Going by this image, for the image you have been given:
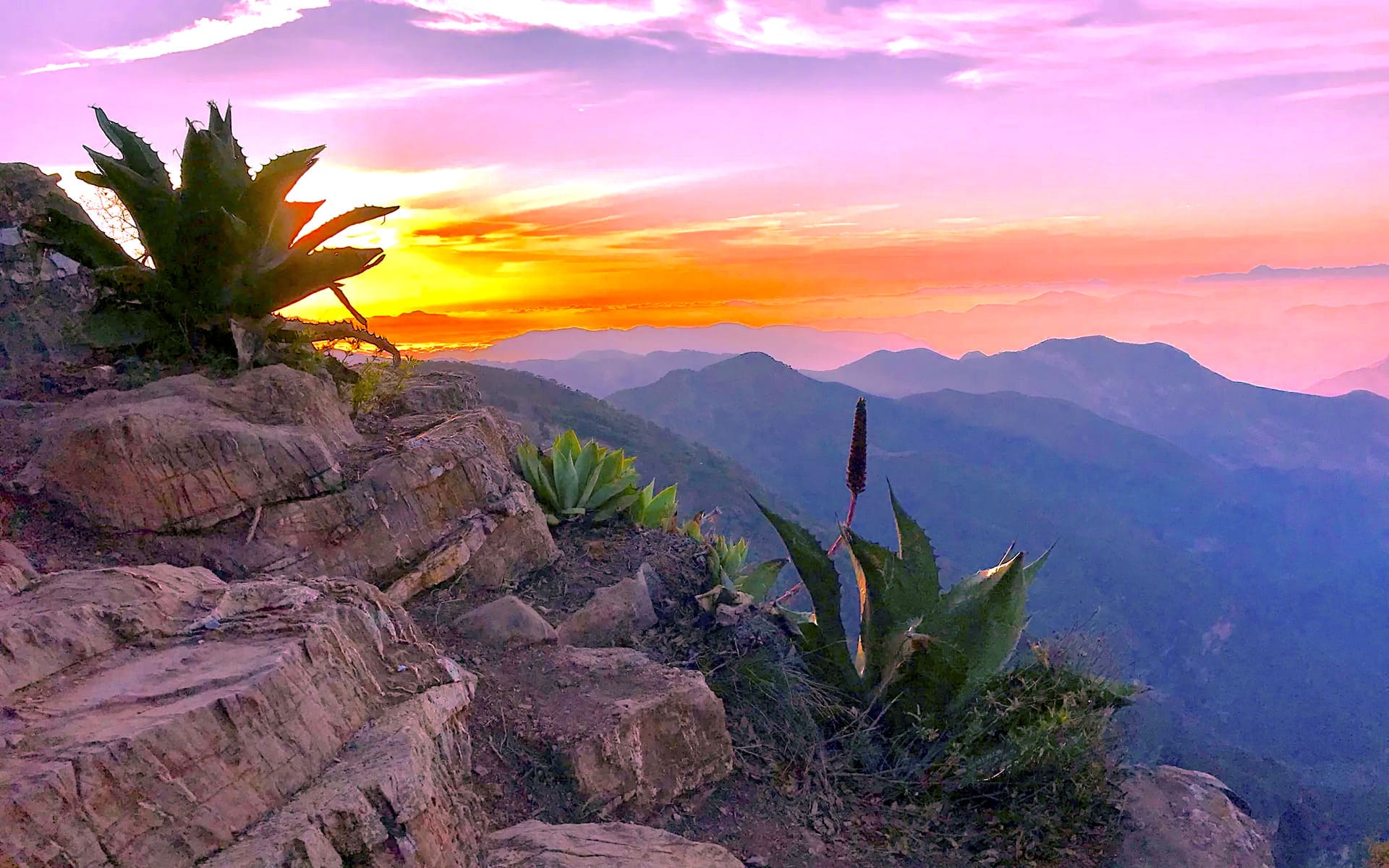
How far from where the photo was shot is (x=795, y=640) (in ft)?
16.1

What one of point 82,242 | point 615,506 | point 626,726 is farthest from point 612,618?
point 82,242

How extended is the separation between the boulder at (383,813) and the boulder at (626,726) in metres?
0.73

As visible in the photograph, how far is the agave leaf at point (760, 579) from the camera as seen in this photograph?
5816 mm

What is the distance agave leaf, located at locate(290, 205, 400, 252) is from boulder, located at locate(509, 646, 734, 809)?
290cm

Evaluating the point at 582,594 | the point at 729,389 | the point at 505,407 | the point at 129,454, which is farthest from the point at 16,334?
the point at 729,389

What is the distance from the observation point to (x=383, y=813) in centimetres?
221

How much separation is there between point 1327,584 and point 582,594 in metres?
152

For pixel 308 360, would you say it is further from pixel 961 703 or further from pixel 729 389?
pixel 729 389

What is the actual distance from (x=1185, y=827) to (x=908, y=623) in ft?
5.85

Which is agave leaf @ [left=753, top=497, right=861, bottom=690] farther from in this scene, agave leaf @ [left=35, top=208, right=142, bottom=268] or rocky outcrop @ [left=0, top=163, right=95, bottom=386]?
rocky outcrop @ [left=0, top=163, right=95, bottom=386]

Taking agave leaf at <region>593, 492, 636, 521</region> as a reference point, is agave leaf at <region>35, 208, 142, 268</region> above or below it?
above

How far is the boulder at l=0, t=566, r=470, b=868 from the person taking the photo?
6.15 feet

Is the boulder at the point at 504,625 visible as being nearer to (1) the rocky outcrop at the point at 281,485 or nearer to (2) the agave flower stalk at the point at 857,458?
(1) the rocky outcrop at the point at 281,485

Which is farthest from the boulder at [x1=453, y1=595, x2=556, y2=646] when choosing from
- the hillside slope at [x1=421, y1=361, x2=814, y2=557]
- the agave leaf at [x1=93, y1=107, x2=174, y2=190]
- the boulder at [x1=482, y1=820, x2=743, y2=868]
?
the hillside slope at [x1=421, y1=361, x2=814, y2=557]
